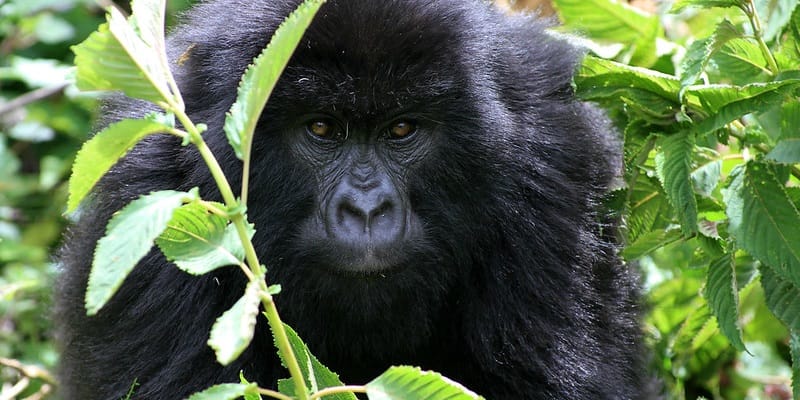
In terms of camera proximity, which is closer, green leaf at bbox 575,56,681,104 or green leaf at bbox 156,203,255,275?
green leaf at bbox 156,203,255,275

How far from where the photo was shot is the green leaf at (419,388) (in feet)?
7.11

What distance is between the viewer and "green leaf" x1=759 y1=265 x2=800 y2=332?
125 inches

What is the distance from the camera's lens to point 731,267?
3.25m

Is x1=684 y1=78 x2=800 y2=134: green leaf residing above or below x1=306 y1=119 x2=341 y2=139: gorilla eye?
above

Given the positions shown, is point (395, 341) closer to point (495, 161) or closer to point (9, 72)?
point (495, 161)

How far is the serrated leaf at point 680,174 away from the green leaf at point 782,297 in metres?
0.28

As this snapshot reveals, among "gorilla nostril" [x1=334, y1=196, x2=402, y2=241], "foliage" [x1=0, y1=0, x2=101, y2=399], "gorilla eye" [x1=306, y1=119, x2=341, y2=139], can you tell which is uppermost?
"gorilla eye" [x1=306, y1=119, x2=341, y2=139]

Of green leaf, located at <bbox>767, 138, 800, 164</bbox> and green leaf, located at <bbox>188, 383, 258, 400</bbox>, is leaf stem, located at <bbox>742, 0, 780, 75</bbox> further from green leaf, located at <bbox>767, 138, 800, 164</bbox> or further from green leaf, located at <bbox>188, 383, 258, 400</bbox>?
green leaf, located at <bbox>188, 383, 258, 400</bbox>

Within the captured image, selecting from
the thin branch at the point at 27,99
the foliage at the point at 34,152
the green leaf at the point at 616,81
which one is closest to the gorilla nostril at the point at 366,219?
the green leaf at the point at 616,81

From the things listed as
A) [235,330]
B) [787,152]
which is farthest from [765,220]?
[235,330]

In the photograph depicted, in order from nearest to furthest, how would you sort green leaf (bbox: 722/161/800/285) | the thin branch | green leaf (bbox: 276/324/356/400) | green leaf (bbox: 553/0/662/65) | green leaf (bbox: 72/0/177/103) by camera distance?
1. green leaf (bbox: 72/0/177/103)
2. green leaf (bbox: 276/324/356/400)
3. green leaf (bbox: 722/161/800/285)
4. green leaf (bbox: 553/0/662/65)
5. the thin branch

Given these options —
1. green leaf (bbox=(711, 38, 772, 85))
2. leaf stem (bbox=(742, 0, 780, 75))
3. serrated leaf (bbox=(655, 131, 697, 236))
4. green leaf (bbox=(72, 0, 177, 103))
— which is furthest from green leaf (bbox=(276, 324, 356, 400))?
green leaf (bbox=(711, 38, 772, 85))

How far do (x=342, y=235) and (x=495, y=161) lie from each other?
689 millimetres

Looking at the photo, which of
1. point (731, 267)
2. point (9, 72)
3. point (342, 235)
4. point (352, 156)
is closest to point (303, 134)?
point (352, 156)
